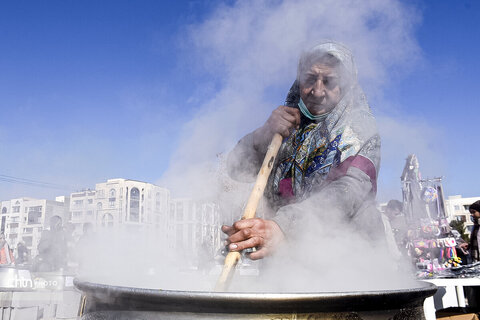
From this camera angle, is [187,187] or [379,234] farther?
[187,187]

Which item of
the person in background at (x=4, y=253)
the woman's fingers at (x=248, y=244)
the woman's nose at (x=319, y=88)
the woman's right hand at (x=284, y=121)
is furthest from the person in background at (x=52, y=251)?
the woman's fingers at (x=248, y=244)

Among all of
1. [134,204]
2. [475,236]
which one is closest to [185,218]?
[134,204]

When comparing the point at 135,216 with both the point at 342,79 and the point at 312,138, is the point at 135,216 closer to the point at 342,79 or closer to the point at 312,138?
the point at 312,138

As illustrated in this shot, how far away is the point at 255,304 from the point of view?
2.78 feet

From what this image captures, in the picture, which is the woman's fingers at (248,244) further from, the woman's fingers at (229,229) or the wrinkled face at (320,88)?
the wrinkled face at (320,88)

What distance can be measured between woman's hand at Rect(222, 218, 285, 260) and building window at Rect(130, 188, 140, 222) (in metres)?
1.75

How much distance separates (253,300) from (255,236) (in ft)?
1.00

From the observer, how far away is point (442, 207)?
962 cm

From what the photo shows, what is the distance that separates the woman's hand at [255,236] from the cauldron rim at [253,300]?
29 cm

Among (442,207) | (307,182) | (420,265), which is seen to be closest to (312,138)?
(307,182)

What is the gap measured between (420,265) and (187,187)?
4907 millimetres

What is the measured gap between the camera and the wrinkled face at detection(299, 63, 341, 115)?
5.91 ft

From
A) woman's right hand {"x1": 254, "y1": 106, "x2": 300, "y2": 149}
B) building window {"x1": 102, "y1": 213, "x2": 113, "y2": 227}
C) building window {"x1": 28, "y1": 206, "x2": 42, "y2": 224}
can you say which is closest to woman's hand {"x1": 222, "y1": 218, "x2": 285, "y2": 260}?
woman's right hand {"x1": 254, "y1": 106, "x2": 300, "y2": 149}

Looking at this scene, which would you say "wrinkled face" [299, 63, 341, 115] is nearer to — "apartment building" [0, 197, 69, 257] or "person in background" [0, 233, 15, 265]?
"person in background" [0, 233, 15, 265]
